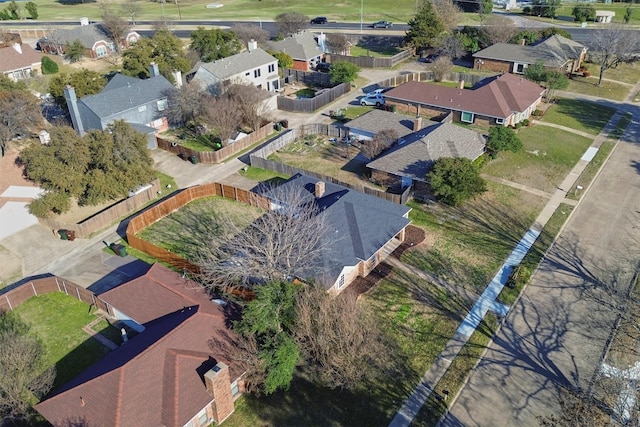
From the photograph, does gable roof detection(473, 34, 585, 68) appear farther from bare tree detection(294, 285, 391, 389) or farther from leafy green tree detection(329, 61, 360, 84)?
bare tree detection(294, 285, 391, 389)

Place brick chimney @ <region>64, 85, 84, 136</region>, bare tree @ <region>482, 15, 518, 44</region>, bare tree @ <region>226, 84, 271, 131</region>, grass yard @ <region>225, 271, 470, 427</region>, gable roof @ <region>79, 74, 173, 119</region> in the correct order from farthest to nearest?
bare tree @ <region>482, 15, 518, 44</region> < bare tree @ <region>226, 84, 271, 131</region> < gable roof @ <region>79, 74, 173, 119</region> < brick chimney @ <region>64, 85, 84, 136</region> < grass yard @ <region>225, 271, 470, 427</region>

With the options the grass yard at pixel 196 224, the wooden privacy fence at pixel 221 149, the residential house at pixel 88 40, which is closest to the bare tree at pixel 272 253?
the grass yard at pixel 196 224

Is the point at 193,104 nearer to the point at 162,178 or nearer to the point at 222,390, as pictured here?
the point at 162,178

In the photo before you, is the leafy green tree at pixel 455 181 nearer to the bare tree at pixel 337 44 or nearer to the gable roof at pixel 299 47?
the gable roof at pixel 299 47

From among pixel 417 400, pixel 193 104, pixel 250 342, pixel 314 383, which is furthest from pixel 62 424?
pixel 193 104

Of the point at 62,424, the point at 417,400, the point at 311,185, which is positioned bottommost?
the point at 417,400

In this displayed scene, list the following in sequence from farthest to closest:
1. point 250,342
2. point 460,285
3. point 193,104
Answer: point 193,104 < point 460,285 < point 250,342

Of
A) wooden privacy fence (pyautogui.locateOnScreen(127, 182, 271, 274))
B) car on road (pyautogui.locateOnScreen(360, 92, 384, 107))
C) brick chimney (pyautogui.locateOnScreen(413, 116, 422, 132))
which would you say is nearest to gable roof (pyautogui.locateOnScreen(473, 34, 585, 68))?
car on road (pyautogui.locateOnScreen(360, 92, 384, 107))
